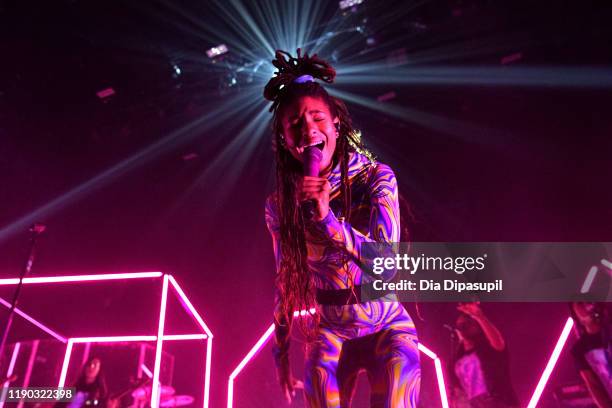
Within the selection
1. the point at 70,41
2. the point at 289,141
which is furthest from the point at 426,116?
the point at 289,141

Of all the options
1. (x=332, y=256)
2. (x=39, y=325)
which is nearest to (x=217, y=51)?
(x=39, y=325)

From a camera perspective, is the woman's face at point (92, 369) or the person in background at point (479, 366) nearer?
the person in background at point (479, 366)

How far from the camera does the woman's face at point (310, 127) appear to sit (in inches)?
63.4

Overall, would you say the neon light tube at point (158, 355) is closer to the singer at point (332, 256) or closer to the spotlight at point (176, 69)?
the singer at point (332, 256)

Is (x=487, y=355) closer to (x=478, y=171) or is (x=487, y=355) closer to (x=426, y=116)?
(x=478, y=171)

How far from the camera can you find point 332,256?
5.08 ft

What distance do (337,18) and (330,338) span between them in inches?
194

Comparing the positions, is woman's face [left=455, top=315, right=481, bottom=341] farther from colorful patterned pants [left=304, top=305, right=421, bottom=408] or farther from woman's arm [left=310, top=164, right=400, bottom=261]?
woman's arm [left=310, top=164, right=400, bottom=261]

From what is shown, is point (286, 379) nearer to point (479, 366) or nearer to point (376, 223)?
point (376, 223)

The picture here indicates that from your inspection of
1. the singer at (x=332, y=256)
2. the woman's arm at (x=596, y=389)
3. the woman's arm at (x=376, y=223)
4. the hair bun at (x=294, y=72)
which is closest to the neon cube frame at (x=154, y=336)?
the singer at (x=332, y=256)

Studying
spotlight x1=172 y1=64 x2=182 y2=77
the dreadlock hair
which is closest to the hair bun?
the dreadlock hair

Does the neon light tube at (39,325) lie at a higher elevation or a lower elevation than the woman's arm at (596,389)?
higher

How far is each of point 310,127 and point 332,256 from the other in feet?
1.52

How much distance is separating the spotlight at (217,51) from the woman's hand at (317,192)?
5.23m
